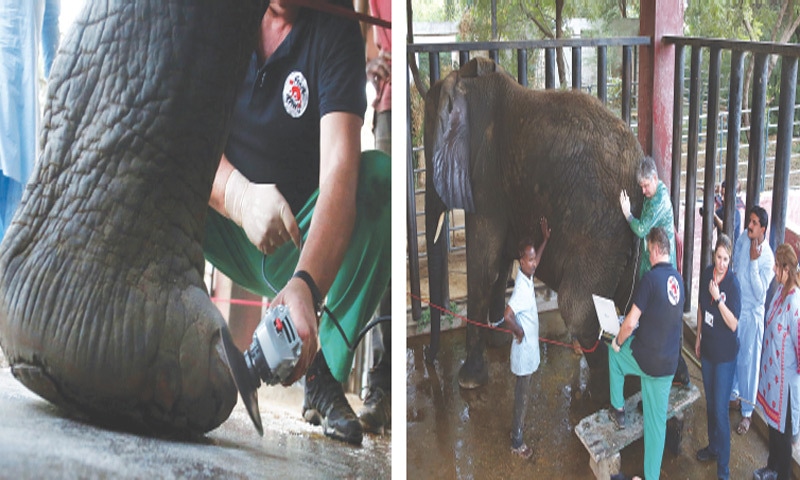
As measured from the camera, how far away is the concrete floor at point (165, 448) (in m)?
1.85

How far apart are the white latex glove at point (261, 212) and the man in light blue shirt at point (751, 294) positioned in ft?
4.37

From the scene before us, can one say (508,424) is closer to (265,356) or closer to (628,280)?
(628,280)

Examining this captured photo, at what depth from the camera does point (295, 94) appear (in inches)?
81.3

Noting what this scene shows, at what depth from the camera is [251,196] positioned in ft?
6.67

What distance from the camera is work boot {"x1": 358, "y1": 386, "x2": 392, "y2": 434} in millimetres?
2221

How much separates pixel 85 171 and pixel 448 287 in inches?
46.4

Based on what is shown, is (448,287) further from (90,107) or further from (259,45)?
(90,107)

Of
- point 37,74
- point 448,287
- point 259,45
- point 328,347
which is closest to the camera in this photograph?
point 37,74

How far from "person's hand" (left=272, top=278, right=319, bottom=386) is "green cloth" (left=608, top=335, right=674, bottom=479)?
933 mm

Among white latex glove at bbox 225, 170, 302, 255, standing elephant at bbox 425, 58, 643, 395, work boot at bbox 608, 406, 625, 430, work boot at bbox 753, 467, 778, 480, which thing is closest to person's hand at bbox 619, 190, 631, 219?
standing elephant at bbox 425, 58, 643, 395

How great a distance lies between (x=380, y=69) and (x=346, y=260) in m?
0.60

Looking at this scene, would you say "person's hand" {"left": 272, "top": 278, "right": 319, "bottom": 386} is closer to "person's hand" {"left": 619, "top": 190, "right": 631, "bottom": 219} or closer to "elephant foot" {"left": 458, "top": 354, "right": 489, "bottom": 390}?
"elephant foot" {"left": 458, "top": 354, "right": 489, "bottom": 390}

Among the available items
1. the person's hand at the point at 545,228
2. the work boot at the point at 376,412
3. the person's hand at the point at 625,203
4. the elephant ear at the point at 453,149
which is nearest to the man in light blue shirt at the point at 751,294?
the person's hand at the point at 625,203

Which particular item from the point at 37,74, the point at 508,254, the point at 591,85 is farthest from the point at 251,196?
the point at 591,85
